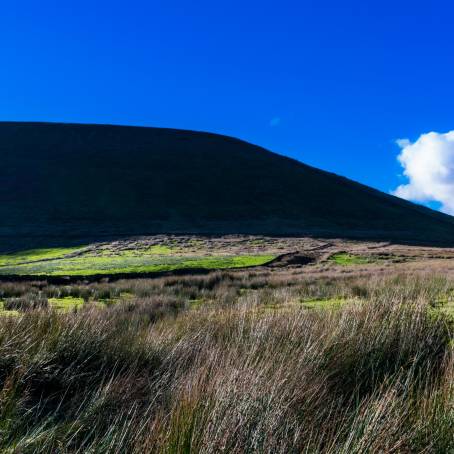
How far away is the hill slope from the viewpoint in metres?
74.6

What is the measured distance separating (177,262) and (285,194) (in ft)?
Answer: 201

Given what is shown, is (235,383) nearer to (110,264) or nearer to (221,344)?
(221,344)

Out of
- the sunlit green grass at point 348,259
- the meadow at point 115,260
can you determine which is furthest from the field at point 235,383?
the sunlit green grass at point 348,259

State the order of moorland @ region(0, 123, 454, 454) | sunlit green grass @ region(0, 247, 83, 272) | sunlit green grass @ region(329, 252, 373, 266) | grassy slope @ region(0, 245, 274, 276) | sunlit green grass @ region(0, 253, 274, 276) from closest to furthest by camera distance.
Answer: moorland @ region(0, 123, 454, 454) → sunlit green grass @ region(0, 253, 274, 276) → grassy slope @ region(0, 245, 274, 276) → sunlit green grass @ region(329, 252, 373, 266) → sunlit green grass @ region(0, 247, 83, 272)

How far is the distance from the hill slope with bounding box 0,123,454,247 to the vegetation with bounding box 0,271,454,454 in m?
59.0

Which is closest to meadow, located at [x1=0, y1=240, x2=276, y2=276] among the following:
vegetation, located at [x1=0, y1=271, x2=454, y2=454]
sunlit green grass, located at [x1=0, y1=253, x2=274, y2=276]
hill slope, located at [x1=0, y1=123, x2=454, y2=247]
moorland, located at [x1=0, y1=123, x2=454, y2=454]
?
sunlit green grass, located at [x1=0, y1=253, x2=274, y2=276]

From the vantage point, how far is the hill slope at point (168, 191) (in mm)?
74625

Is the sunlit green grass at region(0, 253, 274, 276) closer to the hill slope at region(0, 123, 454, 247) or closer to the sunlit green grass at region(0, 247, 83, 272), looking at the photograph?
the sunlit green grass at region(0, 247, 83, 272)

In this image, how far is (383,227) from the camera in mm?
82875

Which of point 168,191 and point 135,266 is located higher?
point 168,191

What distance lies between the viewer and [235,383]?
380cm

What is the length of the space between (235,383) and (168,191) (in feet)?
300

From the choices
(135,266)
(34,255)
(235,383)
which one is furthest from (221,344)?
(34,255)

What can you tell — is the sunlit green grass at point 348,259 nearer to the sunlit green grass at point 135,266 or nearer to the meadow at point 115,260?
the meadow at point 115,260
